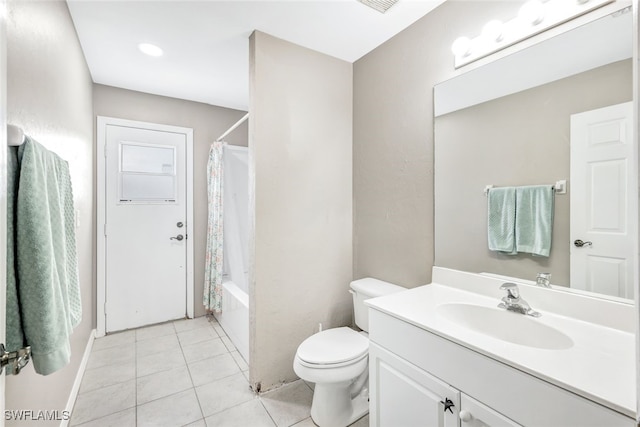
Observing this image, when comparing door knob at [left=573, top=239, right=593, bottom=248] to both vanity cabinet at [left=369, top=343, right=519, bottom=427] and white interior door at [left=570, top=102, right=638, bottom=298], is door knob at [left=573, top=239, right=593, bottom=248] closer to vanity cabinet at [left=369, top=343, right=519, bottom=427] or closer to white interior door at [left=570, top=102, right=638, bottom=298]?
white interior door at [left=570, top=102, right=638, bottom=298]

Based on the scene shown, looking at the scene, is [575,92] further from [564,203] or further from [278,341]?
[278,341]

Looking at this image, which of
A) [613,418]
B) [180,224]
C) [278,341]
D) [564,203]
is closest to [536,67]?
[564,203]

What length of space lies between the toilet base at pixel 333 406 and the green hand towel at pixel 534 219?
1.16 metres

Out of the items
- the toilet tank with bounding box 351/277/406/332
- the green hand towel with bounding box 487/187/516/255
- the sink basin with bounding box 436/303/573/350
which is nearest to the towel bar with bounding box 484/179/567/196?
the green hand towel with bounding box 487/187/516/255

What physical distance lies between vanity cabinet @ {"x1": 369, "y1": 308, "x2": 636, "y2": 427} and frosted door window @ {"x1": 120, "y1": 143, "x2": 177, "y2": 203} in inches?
104

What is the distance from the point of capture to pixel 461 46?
4.90 ft

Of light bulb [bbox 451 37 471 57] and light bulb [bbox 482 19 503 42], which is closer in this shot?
light bulb [bbox 482 19 503 42]

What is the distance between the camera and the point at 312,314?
2.12 meters

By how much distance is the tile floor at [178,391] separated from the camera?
66.0 inches

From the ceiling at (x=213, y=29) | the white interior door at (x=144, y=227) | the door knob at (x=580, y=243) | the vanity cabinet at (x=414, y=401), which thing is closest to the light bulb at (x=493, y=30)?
the ceiling at (x=213, y=29)

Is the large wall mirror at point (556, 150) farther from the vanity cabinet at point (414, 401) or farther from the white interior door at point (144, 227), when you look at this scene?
the white interior door at point (144, 227)

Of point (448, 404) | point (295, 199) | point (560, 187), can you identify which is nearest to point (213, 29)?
point (295, 199)

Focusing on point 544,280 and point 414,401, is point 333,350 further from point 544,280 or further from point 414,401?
point 544,280

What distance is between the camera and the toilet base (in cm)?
160
